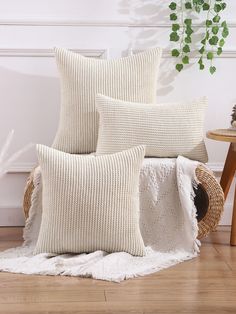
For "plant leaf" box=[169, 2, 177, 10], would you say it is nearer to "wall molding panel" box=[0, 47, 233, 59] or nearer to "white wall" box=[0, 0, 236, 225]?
"white wall" box=[0, 0, 236, 225]

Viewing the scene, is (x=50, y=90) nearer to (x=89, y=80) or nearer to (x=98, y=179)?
(x=89, y=80)

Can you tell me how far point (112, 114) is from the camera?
342 centimetres

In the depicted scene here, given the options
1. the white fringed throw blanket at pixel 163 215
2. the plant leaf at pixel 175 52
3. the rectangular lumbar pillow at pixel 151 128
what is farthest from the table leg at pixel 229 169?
the plant leaf at pixel 175 52

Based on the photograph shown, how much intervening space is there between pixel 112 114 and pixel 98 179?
454 millimetres

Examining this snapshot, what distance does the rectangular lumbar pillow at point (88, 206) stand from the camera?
305cm

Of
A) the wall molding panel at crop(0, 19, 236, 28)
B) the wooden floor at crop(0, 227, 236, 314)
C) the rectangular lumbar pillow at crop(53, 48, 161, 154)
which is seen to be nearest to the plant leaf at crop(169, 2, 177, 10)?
the wall molding panel at crop(0, 19, 236, 28)

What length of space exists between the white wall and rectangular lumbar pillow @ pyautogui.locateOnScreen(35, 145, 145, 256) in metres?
0.77

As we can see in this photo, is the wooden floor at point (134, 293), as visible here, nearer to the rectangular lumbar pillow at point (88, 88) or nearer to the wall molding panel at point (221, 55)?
the rectangular lumbar pillow at point (88, 88)

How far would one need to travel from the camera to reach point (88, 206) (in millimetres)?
3047

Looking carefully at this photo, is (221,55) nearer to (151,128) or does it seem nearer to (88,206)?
(151,128)

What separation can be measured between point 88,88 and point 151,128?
0.39 m

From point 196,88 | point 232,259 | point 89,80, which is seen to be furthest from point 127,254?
point 196,88

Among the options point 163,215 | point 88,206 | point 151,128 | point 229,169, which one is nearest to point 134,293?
point 88,206

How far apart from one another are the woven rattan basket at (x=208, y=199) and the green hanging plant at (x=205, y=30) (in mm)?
749
